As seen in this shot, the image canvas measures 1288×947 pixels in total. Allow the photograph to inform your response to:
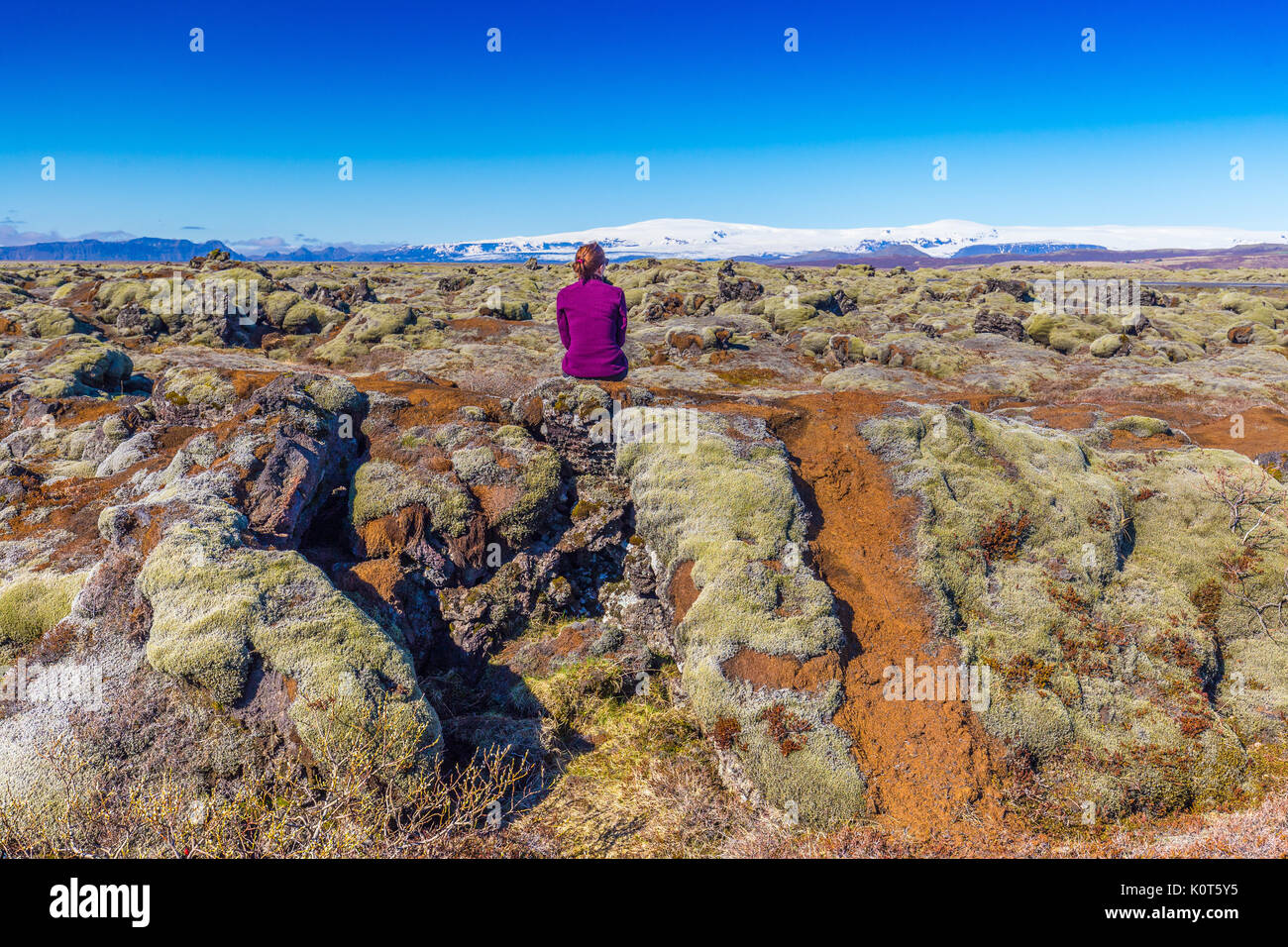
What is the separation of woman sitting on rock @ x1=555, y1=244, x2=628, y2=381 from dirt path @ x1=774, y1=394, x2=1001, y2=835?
575cm

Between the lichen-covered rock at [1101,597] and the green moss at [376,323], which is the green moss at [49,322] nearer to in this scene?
the green moss at [376,323]

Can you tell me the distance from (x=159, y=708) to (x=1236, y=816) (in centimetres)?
1889

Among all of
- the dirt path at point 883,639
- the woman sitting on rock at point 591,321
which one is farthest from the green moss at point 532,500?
the dirt path at point 883,639

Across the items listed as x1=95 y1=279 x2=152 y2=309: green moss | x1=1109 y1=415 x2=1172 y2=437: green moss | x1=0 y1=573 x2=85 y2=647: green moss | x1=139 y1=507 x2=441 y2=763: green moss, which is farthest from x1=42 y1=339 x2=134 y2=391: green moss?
x1=1109 y1=415 x2=1172 y2=437: green moss

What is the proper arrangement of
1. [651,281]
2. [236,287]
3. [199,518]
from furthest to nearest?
[651,281]
[236,287]
[199,518]

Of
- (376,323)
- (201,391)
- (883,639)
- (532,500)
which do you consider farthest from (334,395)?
(376,323)

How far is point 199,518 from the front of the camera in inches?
510

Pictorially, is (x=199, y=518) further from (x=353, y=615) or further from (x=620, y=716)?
(x=620, y=716)

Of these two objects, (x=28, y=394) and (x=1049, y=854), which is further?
(x=28, y=394)

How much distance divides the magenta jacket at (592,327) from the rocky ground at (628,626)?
0.98 m

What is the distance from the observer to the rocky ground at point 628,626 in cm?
986

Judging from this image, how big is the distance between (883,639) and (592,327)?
12.0 metres

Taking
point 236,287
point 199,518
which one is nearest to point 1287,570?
point 199,518

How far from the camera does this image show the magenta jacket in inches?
687
